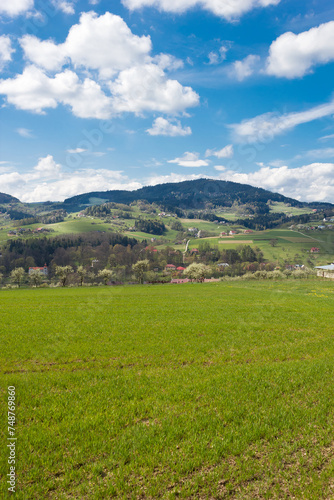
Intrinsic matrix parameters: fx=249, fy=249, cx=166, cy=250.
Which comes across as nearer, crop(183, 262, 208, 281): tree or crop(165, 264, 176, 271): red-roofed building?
crop(183, 262, 208, 281): tree

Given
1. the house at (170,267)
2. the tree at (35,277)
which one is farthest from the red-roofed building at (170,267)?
the tree at (35,277)

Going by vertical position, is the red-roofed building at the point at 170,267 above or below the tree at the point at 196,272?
below

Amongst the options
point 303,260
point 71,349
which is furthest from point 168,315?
point 303,260

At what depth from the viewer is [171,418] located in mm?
8789

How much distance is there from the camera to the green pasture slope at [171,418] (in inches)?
249

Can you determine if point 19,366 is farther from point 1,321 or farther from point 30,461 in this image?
point 1,321

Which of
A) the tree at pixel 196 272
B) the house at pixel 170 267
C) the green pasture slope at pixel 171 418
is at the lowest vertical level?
the house at pixel 170 267

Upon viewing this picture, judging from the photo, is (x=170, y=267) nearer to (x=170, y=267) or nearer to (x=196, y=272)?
(x=170, y=267)

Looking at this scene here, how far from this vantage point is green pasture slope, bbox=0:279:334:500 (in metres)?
6.31

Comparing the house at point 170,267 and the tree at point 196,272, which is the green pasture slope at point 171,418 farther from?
the house at point 170,267

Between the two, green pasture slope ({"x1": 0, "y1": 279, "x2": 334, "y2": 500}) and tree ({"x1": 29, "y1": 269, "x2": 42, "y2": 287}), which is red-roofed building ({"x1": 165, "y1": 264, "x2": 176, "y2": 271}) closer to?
tree ({"x1": 29, "y1": 269, "x2": 42, "y2": 287})

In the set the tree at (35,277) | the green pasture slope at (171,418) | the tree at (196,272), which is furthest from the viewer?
the tree at (196,272)

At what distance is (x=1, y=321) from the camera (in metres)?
25.5

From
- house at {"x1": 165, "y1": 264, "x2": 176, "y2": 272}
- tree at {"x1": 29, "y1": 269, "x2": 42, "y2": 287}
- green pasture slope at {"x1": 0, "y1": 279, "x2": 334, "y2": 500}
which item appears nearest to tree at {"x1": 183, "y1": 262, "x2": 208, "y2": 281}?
tree at {"x1": 29, "y1": 269, "x2": 42, "y2": 287}
